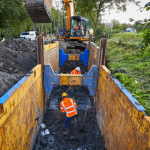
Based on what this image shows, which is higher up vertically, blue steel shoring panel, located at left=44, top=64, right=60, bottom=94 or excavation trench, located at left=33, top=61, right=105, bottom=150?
blue steel shoring panel, located at left=44, top=64, right=60, bottom=94

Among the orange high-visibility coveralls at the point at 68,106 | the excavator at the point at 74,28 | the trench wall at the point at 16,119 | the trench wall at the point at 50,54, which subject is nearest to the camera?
the trench wall at the point at 16,119

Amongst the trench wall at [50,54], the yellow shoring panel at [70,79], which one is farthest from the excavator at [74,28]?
the yellow shoring panel at [70,79]

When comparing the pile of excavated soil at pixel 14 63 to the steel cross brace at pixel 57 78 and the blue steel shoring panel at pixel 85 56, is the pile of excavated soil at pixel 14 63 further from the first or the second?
the blue steel shoring panel at pixel 85 56

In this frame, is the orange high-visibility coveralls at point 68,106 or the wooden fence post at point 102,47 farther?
the wooden fence post at point 102,47

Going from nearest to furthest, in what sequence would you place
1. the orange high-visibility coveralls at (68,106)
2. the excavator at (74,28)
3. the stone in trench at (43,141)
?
the stone in trench at (43,141)
the orange high-visibility coveralls at (68,106)
the excavator at (74,28)

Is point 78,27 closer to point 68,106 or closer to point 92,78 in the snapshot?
point 92,78

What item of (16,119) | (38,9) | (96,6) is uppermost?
(96,6)

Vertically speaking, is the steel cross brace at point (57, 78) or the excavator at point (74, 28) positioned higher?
the excavator at point (74, 28)

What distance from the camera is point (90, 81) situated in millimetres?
6293

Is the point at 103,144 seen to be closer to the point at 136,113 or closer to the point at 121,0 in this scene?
the point at 136,113

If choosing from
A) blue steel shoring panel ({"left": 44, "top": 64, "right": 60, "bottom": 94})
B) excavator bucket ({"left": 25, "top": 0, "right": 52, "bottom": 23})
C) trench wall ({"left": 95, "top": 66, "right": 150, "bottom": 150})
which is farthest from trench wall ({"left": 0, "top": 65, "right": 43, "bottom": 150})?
excavator bucket ({"left": 25, "top": 0, "right": 52, "bottom": 23})

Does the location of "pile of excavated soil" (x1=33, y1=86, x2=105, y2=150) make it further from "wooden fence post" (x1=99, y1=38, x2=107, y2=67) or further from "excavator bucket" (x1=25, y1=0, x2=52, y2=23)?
"excavator bucket" (x1=25, y1=0, x2=52, y2=23)

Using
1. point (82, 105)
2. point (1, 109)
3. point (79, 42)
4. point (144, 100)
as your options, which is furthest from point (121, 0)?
point (1, 109)

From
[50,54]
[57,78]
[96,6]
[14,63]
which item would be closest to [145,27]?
[57,78]
